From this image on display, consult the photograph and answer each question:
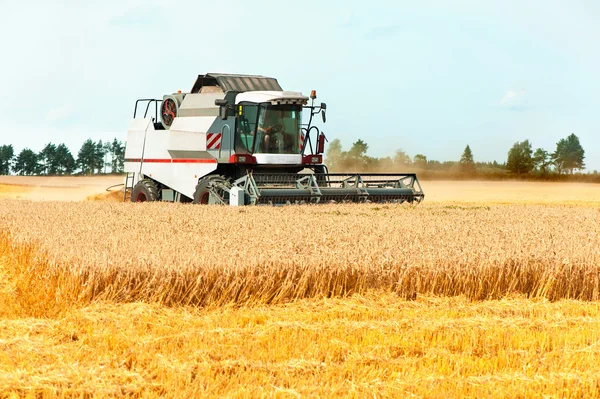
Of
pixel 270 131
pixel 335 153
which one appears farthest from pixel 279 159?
pixel 335 153

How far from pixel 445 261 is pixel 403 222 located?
3.48m

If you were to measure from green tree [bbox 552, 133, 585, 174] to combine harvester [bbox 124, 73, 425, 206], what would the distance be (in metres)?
58.8

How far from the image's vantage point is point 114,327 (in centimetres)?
548

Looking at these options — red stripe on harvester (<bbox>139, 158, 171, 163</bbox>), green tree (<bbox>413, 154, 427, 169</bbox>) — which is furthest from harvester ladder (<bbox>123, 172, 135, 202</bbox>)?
green tree (<bbox>413, 154, 427, 169</bbox>)

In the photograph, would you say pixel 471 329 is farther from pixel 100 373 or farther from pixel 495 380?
pixel 100 373

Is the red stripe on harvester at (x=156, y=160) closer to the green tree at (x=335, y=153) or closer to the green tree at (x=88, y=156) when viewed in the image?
the green tree at (x=335, y=153)

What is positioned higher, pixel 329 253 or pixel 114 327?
pixel 329 253

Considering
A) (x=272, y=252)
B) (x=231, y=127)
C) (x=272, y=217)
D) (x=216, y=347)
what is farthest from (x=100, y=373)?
(x=231, y=127)

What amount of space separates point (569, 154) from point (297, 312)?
74.4m

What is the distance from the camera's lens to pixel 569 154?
75.1 m

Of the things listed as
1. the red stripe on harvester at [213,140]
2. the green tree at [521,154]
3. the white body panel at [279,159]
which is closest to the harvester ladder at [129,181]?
the red stripe on harvester at [213,140]

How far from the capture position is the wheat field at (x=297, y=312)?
441 cm

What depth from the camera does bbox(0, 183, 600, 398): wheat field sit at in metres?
4.41

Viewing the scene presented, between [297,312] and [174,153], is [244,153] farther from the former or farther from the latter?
[297,312]
